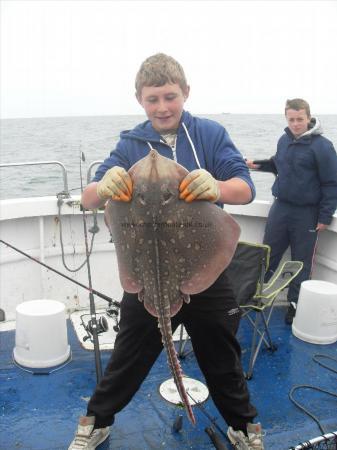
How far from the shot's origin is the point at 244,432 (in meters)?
2.61

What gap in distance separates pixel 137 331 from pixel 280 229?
10.3ft

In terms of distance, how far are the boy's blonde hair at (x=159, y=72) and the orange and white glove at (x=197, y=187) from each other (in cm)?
66

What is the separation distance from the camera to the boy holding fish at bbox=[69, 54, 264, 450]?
2.27 meters

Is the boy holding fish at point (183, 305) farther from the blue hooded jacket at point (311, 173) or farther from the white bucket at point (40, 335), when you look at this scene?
the blue hooded jacket at point (311, 173)

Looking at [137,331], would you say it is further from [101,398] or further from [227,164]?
[227,164]

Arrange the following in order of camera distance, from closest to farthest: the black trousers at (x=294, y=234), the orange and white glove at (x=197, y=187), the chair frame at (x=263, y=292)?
the orange and white glove at (x=197, y=187)
the chair frame at (x=263, y=292)
the black trousers at (x=294, y=234)

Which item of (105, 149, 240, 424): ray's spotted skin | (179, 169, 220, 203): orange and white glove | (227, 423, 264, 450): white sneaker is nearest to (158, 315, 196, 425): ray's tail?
(105, 149, 240, 424): ray's spotted skin

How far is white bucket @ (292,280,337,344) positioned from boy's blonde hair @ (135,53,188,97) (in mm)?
2941

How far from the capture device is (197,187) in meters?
1.84

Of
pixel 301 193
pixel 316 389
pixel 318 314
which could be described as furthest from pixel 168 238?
pixel 301 193

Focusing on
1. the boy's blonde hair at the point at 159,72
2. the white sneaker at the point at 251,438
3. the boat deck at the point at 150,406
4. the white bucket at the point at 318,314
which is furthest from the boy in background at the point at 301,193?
the boy's blonde hair at the point at 159,72

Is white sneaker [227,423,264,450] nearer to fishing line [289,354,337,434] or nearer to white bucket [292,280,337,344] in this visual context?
fishing line [289,354,337,434]

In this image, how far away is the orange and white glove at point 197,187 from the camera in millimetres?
1839

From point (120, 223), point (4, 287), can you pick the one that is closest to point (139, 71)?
point (120, 223)
